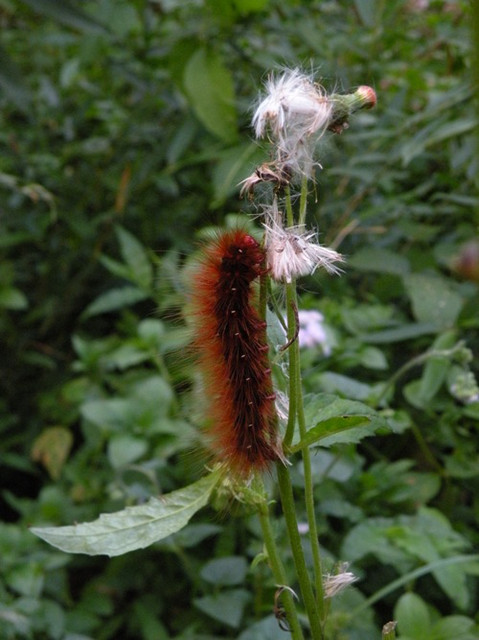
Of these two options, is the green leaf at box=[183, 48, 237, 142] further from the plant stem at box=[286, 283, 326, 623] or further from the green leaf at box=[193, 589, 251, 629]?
the plant stem at box=[286, 283, 326, 623]

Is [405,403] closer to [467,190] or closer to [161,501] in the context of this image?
[467,190]

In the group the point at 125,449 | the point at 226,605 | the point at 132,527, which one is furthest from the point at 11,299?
the point at 132,527

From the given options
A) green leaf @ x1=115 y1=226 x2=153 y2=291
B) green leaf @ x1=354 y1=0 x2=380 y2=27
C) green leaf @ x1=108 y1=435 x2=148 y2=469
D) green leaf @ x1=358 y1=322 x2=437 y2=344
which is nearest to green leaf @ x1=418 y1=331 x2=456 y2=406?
green leaf @ x1=358 y1=322 x2=437 y2=344

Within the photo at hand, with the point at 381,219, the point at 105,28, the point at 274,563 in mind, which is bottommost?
the point at 274,563

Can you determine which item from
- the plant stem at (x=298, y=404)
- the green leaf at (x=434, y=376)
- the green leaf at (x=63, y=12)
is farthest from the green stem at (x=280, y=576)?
the green leaf at (x=63, y=12)

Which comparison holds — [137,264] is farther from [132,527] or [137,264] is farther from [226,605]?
[132,527]

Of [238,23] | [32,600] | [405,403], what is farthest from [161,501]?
[238,23]

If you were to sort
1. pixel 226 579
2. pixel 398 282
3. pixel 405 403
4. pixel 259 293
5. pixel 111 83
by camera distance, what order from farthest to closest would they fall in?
pixel 111 83
pixel 398 282
pixel 405 403
pixel 226 579
pixel 259 293
